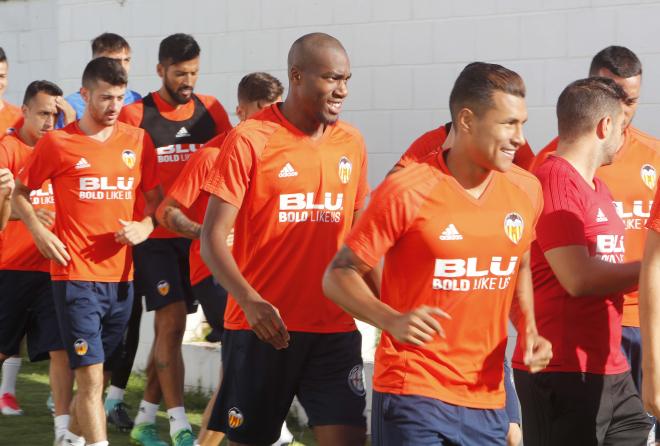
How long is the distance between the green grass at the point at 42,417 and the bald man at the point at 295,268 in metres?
2.36

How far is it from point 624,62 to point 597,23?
1.37 meters

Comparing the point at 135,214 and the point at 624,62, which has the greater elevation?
the point at 624,62

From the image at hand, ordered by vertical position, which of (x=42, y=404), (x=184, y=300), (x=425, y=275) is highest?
(x=425, y=275)

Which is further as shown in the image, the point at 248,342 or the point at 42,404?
the point at 42,404

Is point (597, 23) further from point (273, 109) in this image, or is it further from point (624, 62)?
point (273, 109)

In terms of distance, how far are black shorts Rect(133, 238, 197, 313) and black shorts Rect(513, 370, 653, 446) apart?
3.09 metres

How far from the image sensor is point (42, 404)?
8836 mm

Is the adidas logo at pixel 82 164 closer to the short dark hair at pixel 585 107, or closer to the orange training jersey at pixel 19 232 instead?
the orange training jersey at pixel 19 232

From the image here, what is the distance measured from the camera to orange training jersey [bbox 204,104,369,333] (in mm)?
5227

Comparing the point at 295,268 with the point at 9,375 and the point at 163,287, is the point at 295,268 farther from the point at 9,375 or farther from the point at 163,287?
the point at 9,375

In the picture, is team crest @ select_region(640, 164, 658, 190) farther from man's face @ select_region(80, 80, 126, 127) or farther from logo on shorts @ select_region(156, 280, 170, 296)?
logo on shorts @ select_region(156, 280, 170, 296)

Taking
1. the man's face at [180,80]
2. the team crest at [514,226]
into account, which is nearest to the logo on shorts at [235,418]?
the team crest at [514,226]

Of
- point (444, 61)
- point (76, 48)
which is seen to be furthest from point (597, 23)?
point (76, 48)

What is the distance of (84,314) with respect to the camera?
6820mm
